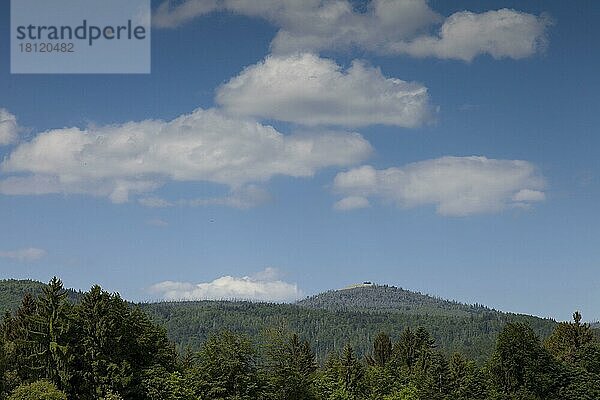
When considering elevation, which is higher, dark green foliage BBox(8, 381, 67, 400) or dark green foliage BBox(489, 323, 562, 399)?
dark green foliage BBox(8, 381, 67, 400)

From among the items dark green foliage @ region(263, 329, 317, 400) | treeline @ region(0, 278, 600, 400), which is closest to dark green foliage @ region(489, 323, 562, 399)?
treeline @ region(0, 278, 600, 400)

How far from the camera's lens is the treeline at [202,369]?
2630 inches

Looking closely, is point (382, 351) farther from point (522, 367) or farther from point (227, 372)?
point (227, 372)

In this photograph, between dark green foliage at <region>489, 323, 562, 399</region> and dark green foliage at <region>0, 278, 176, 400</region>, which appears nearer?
dark green foliage at <region>0, 278, 176, 400</region>

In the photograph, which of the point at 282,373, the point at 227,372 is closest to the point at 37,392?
the point at 227,372

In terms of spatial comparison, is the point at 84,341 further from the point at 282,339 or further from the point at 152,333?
the point at 282,339

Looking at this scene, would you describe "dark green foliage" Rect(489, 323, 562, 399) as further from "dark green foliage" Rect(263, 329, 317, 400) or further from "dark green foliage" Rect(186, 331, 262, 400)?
"dark green foliage" Rect(186, 331, 262, 400)

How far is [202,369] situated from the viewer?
244 ft

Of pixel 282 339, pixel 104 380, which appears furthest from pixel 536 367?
pixel 104 380

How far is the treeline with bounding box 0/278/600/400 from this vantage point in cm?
Answer: 6681

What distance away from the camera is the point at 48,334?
67.2m

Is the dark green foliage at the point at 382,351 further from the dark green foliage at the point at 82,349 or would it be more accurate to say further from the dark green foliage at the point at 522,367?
the dark green foliage at the point at 82,349

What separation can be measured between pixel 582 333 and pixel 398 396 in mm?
42768

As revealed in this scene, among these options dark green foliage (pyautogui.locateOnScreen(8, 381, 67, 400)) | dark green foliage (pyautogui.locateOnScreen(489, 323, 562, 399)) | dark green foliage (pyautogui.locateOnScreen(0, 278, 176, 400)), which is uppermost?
dark green foliage (pyautogui.locateOnScreen(0, 278, 176, 400))
